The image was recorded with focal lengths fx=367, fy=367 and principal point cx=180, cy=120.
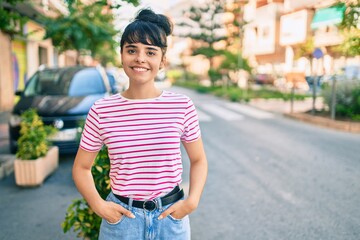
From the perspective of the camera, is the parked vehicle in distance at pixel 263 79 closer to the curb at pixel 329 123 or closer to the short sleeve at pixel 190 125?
the curb at pixel 329 123

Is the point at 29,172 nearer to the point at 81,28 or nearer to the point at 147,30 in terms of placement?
the point at 147,30

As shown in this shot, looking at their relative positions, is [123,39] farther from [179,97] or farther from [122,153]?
[122,153]

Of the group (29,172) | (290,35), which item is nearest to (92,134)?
(29,172)

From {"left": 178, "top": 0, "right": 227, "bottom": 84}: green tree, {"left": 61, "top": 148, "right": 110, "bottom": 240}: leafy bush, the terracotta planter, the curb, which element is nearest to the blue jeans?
{"left": 61, "top": 148, "right": 110, "bottom": 240}: leafy bush

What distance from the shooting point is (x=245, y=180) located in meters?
5.61

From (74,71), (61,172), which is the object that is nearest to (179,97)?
(61,172)

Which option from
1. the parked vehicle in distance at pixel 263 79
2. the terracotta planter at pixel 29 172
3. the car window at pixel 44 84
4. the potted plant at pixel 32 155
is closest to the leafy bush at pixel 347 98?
the car window at pixel 44 84

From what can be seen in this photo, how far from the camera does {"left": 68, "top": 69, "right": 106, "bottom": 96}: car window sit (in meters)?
7.25

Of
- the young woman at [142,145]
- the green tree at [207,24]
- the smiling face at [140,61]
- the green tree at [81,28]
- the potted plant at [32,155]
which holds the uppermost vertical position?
the green tree at [207,24]

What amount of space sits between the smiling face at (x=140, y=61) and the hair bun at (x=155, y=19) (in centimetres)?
11

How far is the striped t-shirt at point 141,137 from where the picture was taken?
156 centimetres

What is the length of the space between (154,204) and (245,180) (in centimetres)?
421

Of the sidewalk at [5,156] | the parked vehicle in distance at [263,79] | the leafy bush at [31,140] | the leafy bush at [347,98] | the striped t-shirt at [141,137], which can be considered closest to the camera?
the striped t-shirt at [141,137]

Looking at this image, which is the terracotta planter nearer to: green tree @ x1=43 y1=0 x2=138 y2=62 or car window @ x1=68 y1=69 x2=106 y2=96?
car window @ x1=68 y1=69 x2=106 y2=96
